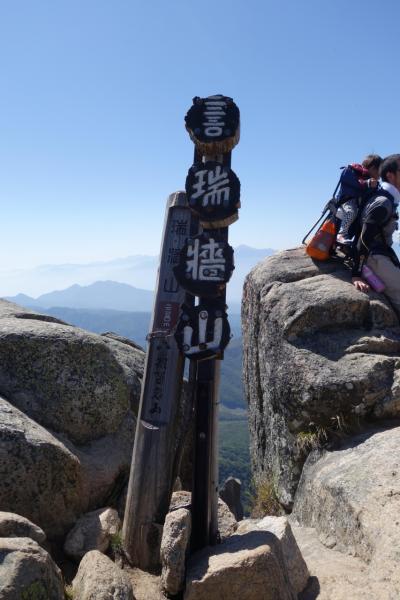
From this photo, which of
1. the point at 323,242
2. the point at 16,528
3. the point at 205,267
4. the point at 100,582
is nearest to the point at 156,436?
the point at 100,582

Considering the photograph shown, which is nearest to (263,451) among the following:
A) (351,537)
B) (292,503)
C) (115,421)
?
(292,503)

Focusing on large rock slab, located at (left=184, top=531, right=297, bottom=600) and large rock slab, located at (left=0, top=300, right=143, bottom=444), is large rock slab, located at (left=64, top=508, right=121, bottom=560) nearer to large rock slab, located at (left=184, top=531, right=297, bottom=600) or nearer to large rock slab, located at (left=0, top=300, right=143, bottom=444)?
large rock slab, located at (left=0, top=300, right=143, bottom=444)

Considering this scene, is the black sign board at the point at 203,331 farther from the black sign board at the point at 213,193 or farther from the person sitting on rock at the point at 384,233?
the person sitting on rock at the point at 384,233

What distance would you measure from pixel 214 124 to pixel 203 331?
2.95 metres

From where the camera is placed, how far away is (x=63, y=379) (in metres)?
7.92

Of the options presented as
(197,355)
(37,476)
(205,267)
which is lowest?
(37,476)

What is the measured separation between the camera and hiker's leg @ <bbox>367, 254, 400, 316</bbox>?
957 centimetres

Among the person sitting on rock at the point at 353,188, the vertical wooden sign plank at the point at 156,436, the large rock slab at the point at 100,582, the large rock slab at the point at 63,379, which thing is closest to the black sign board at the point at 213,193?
the vertical wooden sign plank at the point at 156,436

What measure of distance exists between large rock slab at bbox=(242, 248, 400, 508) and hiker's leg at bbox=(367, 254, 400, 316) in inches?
8.2

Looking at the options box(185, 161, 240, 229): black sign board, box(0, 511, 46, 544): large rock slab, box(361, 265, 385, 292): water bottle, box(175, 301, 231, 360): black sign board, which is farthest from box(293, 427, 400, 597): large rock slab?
box(185, 161, 240, 229): black sign board

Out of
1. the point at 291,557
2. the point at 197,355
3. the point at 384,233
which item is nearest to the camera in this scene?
the point at 291,557

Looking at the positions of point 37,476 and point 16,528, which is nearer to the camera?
point 16,528

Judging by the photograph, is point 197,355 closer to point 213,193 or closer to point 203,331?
point 203,331

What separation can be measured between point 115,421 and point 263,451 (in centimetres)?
396
